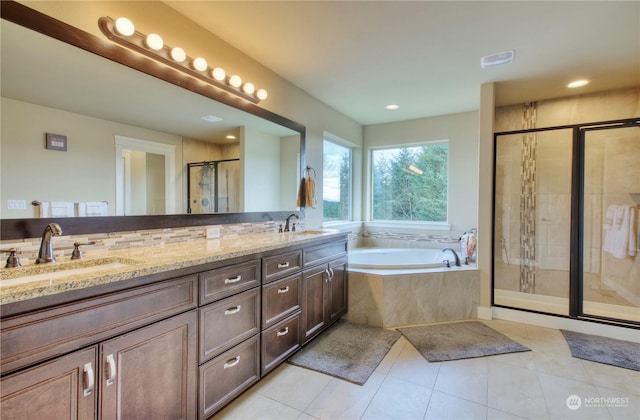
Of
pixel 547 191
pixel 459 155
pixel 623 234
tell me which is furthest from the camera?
pixel 459 155

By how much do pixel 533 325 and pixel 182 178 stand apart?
343 cm

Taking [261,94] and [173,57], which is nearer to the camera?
[173,57]

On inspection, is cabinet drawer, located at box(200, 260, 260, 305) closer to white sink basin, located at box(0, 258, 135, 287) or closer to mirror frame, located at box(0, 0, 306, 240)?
white sink basin, located at box(0, 258, 135, 287)

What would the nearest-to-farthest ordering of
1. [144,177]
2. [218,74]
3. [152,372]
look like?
[152,372], [144,177], [218,74]

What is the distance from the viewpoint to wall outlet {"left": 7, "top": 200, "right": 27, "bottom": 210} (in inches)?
50.0

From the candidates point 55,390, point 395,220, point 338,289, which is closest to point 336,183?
point 395,220

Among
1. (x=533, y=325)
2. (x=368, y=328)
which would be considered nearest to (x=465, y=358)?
(x=368, y=328)

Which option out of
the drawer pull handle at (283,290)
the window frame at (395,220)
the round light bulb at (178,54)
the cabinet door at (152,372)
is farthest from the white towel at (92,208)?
the window frame at (395,220)

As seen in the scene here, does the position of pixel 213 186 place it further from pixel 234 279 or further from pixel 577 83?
pixel 577 83

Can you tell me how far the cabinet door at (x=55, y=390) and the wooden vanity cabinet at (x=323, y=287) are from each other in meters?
1.37

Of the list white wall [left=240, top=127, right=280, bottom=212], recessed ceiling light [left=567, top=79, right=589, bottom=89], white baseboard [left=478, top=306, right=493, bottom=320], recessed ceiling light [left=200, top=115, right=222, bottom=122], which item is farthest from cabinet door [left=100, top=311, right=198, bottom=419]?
recessed ceiling light [left=567, top=79, right=589, bottom=89]

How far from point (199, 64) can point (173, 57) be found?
0.17 metres

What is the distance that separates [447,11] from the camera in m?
1.84

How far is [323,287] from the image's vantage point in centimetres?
250
